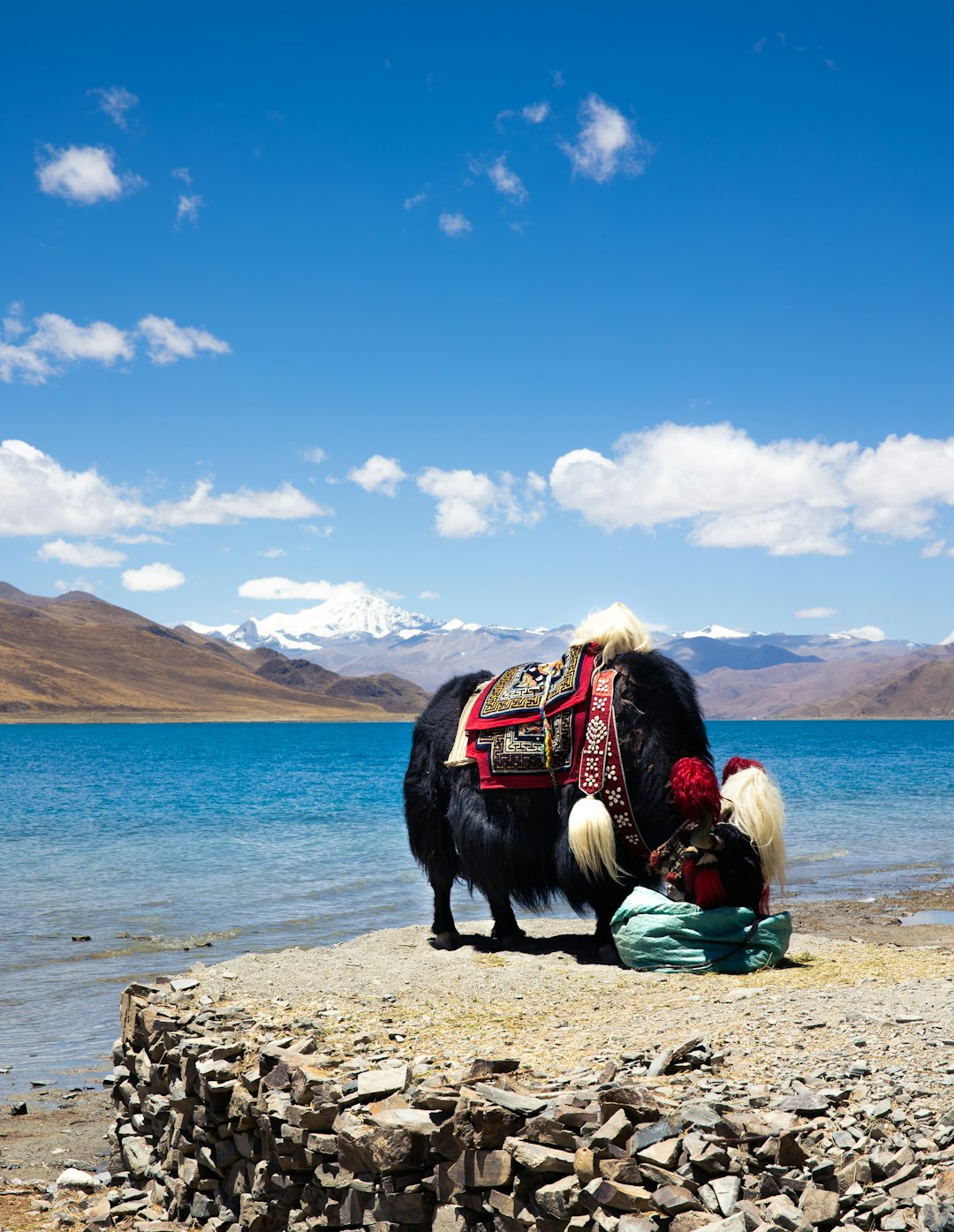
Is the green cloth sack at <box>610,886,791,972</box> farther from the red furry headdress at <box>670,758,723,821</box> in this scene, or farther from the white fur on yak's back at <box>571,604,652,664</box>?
the white fur on yak's back at <box>571,604,652,664</box>

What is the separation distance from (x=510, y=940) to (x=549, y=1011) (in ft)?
7.10

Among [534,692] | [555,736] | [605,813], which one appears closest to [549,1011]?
[605,813]

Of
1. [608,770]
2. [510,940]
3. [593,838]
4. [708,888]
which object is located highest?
[608,770]

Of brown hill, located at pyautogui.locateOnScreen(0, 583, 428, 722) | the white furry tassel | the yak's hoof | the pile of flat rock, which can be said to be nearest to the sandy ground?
the yak's hoof

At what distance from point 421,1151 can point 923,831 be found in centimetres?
2081

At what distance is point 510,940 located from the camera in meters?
7.20

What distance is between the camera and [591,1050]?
14.0 feet

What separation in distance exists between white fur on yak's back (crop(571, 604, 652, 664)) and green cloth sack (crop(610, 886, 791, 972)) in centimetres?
151

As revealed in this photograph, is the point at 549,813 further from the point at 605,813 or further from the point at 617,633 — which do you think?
the point at 617,633

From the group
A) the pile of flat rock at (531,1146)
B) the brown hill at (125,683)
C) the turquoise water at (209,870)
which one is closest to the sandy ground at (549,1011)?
the pile of flat rock at (531,1146)

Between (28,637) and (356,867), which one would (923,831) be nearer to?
(356,867)

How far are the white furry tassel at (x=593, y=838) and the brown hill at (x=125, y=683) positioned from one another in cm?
14647

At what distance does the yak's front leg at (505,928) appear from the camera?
23.3 ft

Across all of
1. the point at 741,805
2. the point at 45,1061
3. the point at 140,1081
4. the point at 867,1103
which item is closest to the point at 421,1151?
the point at 867,1103
